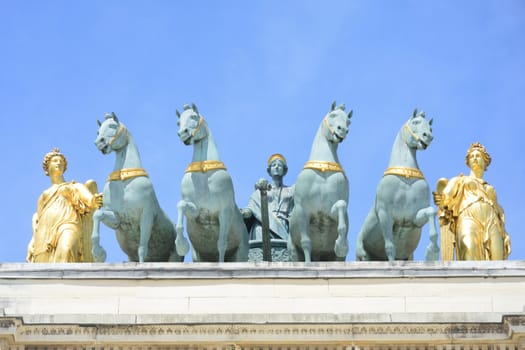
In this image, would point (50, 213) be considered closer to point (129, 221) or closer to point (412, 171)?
point (129, 221)

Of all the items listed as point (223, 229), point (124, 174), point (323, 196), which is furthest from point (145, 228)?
point (323, 196)

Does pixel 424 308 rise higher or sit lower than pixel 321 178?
lower

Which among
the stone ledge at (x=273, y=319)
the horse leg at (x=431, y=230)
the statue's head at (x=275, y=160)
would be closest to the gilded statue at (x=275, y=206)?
the statue's head at (x=275, y=160)

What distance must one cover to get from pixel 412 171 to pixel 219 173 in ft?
10.5

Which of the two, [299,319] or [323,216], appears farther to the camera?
[323,216]

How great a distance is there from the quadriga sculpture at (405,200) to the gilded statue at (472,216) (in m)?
0.86

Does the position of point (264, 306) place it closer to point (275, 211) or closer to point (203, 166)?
point (203, 166)

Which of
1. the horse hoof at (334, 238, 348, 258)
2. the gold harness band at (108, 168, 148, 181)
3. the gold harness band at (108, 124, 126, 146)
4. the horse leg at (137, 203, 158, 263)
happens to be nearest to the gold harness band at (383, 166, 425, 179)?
the horse hoof at (334, 238, 348, 258)

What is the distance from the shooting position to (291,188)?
41469mm

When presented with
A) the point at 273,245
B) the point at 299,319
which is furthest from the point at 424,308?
the point at 273,245

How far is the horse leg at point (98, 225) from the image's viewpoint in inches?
1471

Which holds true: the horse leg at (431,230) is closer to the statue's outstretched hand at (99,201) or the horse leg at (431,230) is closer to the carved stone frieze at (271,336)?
the carved stone frieze at (271,336)

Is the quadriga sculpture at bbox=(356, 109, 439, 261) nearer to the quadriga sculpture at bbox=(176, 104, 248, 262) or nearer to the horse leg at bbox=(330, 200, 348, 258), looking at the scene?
the horse leg at bbox=(330, 200, 348, 258)

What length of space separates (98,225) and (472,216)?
6.34 m
